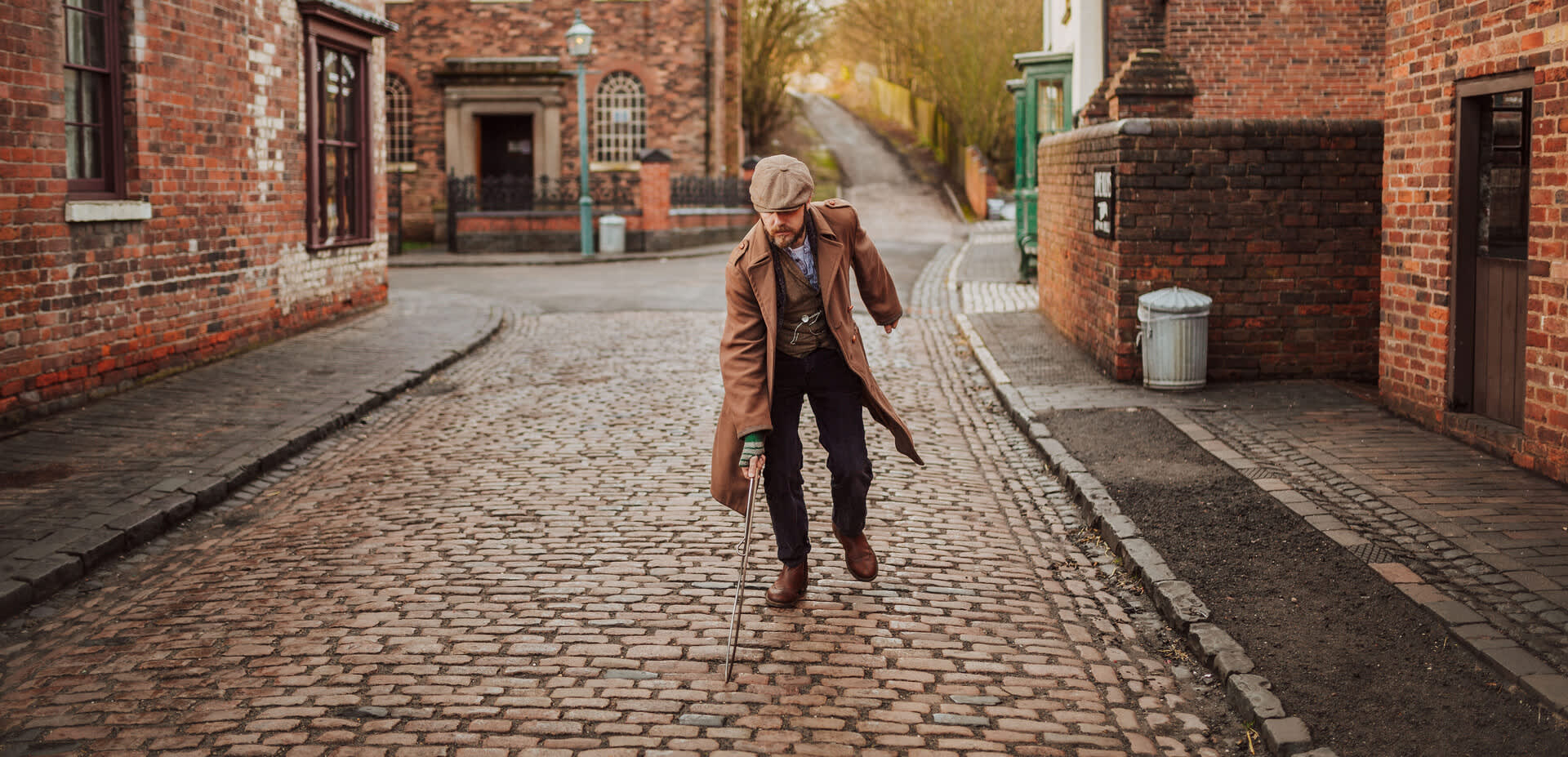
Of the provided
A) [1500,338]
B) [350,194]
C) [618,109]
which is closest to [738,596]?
[1500,338]

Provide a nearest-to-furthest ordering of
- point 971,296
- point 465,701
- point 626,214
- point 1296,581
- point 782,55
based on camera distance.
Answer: point 465,701 → point 1296,581 → point 971,296 → point 626,214 → point 782,55

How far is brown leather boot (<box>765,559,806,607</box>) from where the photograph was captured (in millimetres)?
5684

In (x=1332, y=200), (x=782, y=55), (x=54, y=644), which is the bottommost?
(x=54, y=644)

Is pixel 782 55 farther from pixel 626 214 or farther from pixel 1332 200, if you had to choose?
pixel 1332 200

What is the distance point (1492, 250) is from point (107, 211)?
921cm

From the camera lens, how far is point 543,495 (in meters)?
7.67

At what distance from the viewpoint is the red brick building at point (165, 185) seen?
9.57 metres

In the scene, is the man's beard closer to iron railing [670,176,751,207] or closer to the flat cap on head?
the flat cap on head

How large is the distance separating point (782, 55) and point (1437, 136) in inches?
1452

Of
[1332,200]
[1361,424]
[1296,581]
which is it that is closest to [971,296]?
[1332,200]

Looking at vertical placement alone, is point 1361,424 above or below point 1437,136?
below

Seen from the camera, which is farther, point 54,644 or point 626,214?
point 626,214

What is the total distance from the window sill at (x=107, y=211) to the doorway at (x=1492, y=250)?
896cm

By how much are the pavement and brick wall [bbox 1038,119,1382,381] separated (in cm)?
36
